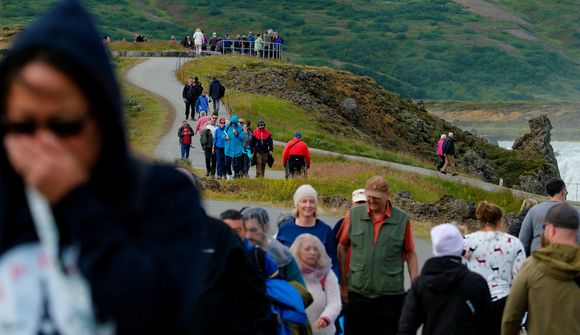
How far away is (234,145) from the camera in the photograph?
30141mm

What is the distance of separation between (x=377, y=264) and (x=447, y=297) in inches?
72.4

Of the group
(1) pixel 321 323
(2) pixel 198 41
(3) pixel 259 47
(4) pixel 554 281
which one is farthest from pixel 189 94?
(4) pixel 554 281

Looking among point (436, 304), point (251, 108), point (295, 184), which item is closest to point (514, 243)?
point (436, 304)

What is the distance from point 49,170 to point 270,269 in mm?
4299

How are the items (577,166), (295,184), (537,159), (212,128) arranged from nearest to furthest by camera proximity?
(295,184) < (212,128) < (537,159) < (577,166)

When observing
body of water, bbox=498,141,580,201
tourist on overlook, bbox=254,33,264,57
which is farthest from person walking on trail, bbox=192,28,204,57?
body of water, bbox=498,141,580,201

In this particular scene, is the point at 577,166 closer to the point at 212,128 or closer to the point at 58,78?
the point at 212,128

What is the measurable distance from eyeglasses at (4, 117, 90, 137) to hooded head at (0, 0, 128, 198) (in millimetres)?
11

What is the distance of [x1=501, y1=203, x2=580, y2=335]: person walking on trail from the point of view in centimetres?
716

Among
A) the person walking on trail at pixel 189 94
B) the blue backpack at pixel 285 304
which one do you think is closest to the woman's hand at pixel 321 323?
the blue backpack at pixel 285 304

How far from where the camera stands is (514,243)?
9.34 metres

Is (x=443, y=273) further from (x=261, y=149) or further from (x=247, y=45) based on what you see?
(x=247, y=45)

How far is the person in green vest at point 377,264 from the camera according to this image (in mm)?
9227

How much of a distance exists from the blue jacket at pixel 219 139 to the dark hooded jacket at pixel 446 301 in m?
22.9
